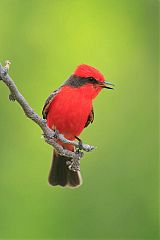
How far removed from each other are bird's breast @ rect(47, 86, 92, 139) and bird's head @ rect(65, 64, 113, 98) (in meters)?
0.06

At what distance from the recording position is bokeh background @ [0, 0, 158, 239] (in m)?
6.49

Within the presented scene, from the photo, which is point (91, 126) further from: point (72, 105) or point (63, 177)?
point (72, 105)

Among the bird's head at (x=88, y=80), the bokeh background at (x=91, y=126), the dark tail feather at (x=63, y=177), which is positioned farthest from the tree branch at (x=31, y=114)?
the bokeh background at (x=91, y=126)

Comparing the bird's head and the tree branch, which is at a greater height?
the bird's head

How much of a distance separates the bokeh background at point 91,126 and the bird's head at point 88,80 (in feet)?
5.26

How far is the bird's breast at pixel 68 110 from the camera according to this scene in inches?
203

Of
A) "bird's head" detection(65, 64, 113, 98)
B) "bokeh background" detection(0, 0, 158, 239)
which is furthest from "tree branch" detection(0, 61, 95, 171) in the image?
"bokeh background" detection(0, 0, 158, 239)

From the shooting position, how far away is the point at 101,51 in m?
7.57

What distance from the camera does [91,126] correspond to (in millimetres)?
7152

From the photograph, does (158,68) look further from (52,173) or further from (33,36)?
(52,173)

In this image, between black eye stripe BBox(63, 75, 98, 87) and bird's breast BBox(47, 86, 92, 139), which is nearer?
black eye stripe BBox(63, 75, 98, 87)

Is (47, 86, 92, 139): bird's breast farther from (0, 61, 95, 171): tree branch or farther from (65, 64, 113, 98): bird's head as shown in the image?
(0, 61, 95, 171): tree branch

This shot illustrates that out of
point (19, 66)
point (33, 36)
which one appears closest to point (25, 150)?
point (19, 66)

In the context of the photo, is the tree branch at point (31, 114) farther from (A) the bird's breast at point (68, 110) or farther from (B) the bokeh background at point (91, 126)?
(B) the bokeh background at point (91, 126)
